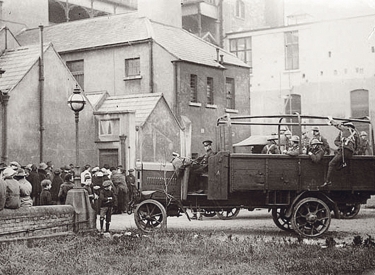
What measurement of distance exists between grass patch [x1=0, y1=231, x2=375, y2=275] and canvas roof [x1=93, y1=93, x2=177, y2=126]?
15.5 metres

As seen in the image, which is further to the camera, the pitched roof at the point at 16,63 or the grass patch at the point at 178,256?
the pitched roof at the point at 16,63

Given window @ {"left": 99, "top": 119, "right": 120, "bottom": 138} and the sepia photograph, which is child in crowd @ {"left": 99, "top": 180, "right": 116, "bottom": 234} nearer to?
the sepia photograph

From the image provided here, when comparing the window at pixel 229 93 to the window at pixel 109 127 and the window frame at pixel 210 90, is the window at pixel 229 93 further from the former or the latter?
the window at pixel 109 127

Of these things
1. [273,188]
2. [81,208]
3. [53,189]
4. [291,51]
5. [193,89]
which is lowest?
[81,208]

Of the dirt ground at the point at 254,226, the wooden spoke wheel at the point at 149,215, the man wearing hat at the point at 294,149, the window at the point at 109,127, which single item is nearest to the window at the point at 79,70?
the window at the point at 109,127

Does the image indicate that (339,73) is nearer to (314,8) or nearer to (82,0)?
(314,8)

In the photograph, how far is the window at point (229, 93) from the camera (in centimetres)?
3759

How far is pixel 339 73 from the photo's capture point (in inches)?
1673

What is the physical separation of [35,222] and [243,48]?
34612 mm

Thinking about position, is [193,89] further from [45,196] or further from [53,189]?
[45,196]

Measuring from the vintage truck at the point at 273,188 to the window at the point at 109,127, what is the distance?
11.8 m

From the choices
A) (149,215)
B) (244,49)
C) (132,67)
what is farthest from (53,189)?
(244,49)

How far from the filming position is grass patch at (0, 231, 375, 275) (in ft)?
34.5

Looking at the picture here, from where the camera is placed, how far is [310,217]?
51.4ft
